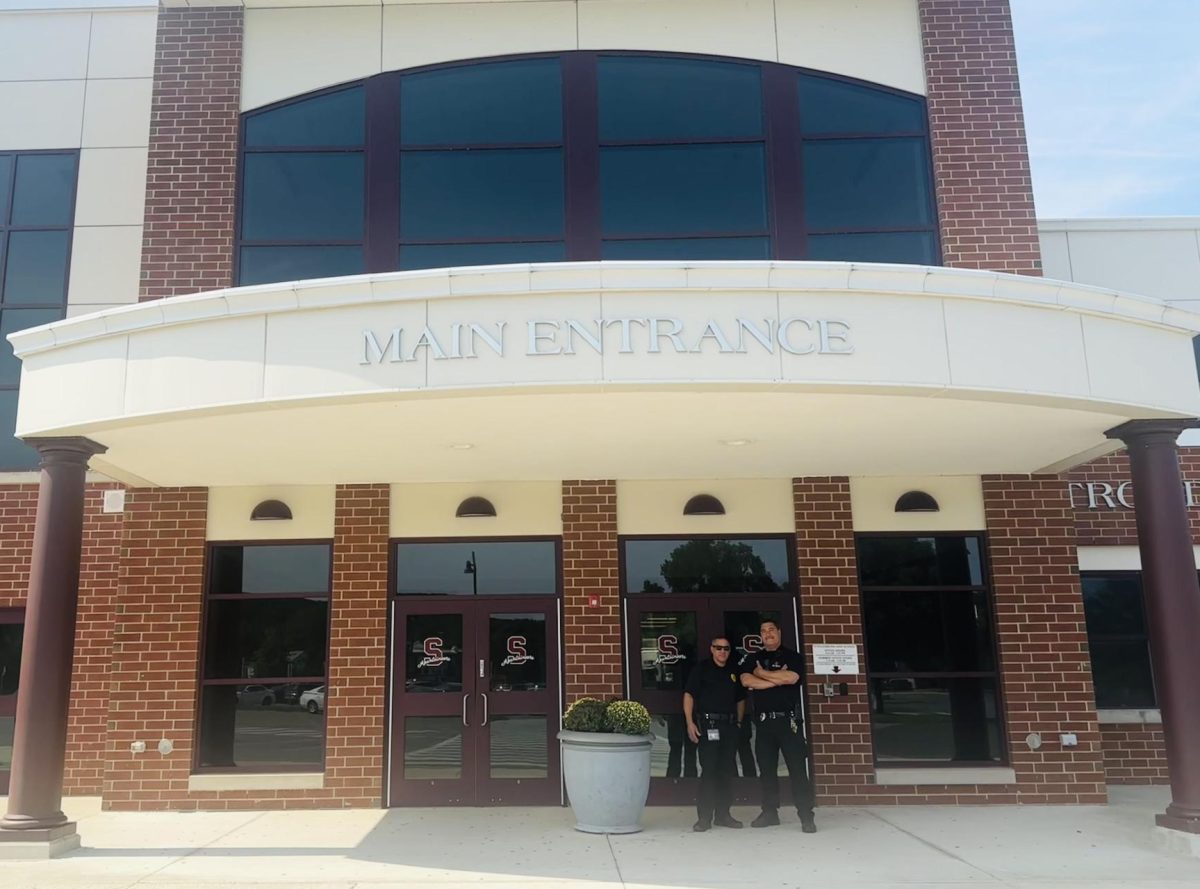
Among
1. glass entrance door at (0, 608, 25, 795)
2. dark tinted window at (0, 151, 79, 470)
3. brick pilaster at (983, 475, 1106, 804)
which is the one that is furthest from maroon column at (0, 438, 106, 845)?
brick pilaster at (983, 475, 1106, 804)

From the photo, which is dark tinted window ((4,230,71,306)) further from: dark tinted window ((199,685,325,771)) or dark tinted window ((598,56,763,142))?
dark tinted window ((598,56,763,142))

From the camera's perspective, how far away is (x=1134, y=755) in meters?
11.8

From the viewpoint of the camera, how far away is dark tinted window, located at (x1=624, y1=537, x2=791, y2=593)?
36.7 ft

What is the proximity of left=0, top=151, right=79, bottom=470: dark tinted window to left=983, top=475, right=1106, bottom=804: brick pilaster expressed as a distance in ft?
36.8

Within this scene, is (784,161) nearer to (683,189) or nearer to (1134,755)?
(683,189)

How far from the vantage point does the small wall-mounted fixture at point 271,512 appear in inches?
444

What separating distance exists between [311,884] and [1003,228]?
9861mm

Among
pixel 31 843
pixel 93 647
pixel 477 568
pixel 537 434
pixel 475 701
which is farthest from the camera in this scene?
pixel 93 647

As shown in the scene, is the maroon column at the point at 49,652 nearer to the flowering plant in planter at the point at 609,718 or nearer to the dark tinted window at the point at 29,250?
the dark tinted window at the point at 29,250

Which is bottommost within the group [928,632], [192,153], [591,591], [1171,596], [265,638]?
[928,632]

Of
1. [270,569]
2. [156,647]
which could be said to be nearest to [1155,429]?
[270,569]

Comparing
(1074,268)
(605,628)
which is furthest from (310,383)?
(1074,268)

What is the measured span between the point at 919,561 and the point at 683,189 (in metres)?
5.07

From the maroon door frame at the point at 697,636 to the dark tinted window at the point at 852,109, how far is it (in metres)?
5.59
